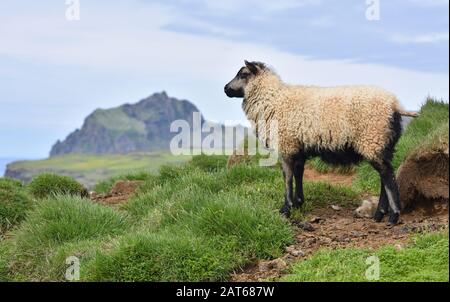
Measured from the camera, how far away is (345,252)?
9125mm

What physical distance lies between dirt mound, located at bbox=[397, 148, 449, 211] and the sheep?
48 cm

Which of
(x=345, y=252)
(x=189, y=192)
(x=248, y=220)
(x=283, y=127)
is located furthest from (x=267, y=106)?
(x=345, y=252)

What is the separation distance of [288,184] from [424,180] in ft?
7.35

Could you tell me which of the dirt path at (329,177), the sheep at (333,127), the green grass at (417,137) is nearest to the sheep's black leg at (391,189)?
the sheep at (333,127)

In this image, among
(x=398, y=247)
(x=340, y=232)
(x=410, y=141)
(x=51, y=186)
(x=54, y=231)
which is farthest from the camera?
(x=51, y=186)

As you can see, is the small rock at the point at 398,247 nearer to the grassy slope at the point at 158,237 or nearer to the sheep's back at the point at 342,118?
the grassy slope at the point at 158,237

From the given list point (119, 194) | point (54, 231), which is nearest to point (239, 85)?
point (54, 231)

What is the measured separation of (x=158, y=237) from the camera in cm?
949

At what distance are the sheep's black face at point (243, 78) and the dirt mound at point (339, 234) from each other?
2.72 m
